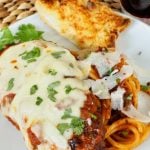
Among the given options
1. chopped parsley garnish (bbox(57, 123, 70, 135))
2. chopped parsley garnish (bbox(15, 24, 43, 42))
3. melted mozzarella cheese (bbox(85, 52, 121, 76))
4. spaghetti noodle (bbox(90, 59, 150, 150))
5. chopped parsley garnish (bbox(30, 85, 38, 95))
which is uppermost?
chopped parsley garnish (bbox(30, 85, 38, 95))

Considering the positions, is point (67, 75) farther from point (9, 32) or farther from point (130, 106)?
point (9, 32)

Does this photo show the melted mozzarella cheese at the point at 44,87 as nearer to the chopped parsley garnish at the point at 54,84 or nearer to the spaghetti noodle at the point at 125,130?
the chopped parsley garnish at the point at 54,84

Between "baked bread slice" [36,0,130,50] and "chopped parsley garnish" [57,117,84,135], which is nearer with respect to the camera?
"chopped parsley garnish" [57,117,84,135]

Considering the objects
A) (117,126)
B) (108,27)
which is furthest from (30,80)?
(108,27)

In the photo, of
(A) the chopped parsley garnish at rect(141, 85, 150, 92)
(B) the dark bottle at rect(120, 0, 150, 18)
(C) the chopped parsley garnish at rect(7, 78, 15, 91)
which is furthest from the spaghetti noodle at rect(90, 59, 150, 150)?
(B) the dark bottle at rect(120, 0, 150, 18)

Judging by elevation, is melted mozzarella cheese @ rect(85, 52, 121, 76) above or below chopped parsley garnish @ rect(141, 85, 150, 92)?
above

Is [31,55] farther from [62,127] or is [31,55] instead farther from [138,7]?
[138,7]

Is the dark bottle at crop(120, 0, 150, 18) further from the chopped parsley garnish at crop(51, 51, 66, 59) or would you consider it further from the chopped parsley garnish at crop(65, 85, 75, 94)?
the chopped parsley garnish at crop(65, 85, 75, 94)

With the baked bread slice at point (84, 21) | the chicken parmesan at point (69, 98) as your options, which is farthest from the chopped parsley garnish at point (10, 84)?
the baked bread slice at point (84, 21)
